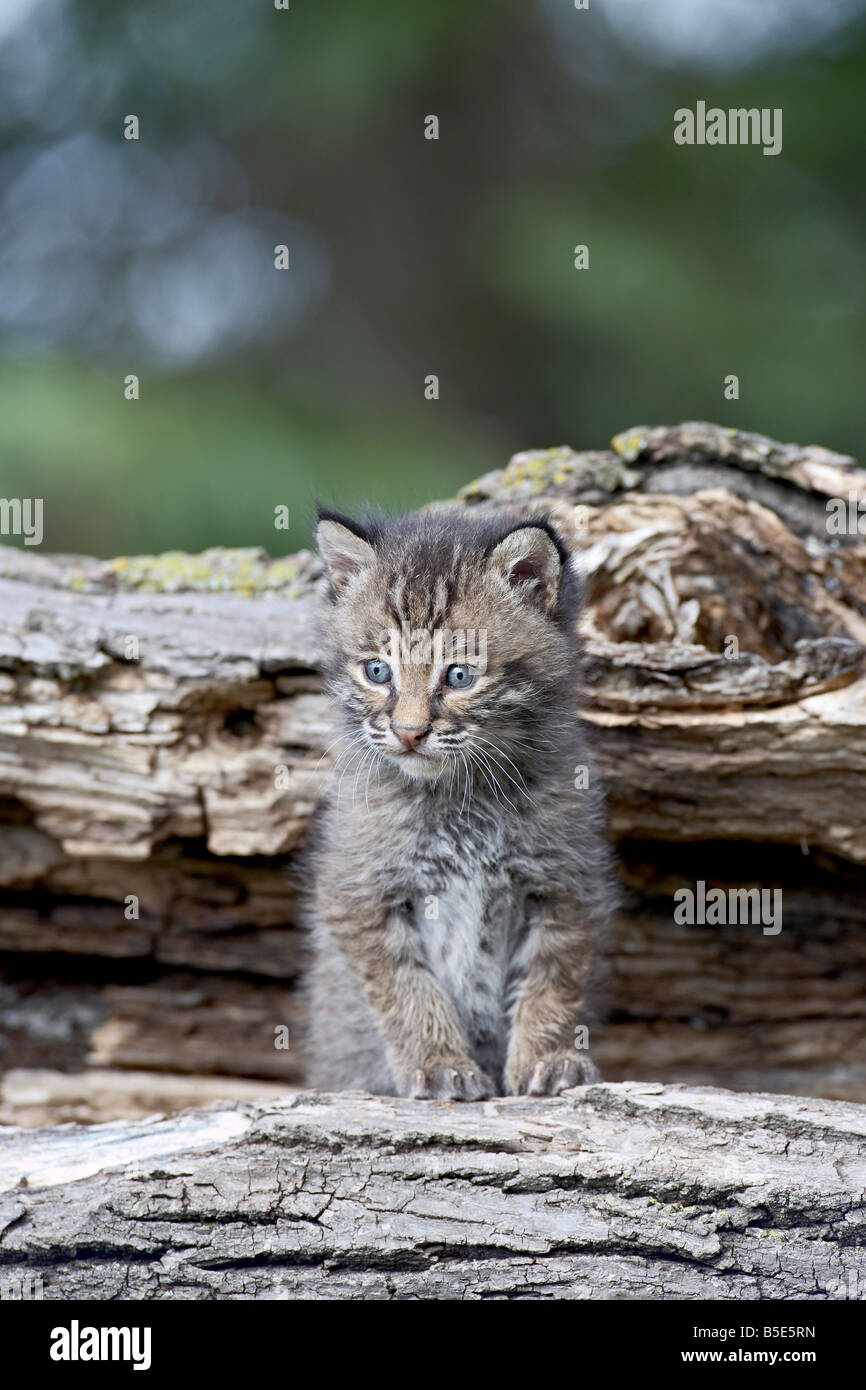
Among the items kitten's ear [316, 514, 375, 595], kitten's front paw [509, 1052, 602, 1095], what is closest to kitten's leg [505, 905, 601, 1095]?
kitten's front paw [509, 1052, 602, 1095]

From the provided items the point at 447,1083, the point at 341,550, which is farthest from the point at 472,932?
the point at 341,550

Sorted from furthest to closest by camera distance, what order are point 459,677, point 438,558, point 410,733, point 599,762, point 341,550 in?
1. point 599,762
2. point 341,550
3. point 438,558
4. point 459,677
5. point 410,733

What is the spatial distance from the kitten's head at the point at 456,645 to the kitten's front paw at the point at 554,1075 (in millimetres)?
897

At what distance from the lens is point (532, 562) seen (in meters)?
4.46

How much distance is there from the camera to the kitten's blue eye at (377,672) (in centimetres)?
434

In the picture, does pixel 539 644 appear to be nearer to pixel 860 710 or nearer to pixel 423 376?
pixel 860 710

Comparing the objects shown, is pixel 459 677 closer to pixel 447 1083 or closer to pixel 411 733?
pixel 411 733

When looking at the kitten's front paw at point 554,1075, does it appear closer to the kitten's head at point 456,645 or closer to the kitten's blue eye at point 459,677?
the kitten's head at point 456,645

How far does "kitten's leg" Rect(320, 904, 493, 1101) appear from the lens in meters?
4.32

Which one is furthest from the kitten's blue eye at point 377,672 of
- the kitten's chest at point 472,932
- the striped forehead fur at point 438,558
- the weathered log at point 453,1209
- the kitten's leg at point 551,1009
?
the weathered log at point 453,1209

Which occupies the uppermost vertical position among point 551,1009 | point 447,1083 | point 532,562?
point 532,562

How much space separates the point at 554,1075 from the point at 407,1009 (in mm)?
535

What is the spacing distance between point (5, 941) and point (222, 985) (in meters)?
0.95

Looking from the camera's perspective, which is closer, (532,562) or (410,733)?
(410,733)
